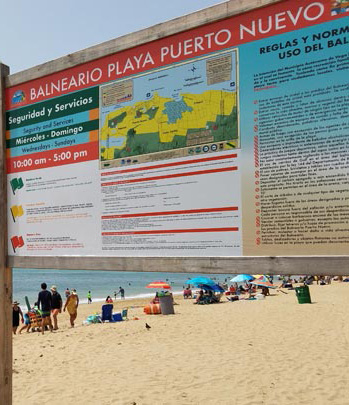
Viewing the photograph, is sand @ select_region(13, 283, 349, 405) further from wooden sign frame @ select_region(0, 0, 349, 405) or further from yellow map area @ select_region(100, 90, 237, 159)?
yellow map area @ select_region(100, 90, 237, 159)

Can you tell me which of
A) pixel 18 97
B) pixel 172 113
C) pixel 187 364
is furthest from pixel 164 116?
pixel 187 364

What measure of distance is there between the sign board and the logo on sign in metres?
0.07

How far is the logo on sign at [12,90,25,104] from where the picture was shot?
4.04 metres

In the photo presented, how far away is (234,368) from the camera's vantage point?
9.91m

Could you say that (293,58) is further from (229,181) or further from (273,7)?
(229,181)

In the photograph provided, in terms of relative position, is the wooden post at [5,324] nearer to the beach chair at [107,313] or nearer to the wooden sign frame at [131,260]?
the wooden sign frame at [131,260]

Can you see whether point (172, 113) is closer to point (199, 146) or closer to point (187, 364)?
point (199, 146)

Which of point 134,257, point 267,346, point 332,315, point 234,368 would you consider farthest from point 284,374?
point 332,315

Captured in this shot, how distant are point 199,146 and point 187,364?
8.25m

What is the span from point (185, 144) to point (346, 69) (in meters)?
1.03

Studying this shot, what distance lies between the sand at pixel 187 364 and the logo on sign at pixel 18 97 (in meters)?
5.51

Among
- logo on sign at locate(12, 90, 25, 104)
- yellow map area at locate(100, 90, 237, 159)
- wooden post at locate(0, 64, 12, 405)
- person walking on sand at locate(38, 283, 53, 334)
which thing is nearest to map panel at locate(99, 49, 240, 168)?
yellow map area at locate(100, 90, 237, 159)

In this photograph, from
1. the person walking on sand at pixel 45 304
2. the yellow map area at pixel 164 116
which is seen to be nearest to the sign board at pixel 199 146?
the yellow map area at pixel 164 116

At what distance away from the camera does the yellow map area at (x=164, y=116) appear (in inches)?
113
